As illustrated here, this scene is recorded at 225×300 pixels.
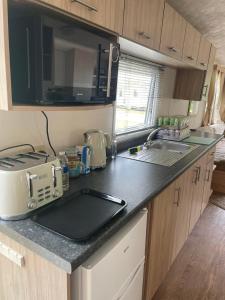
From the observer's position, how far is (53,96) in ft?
3.02

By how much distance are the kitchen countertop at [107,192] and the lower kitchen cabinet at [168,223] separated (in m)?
0.09

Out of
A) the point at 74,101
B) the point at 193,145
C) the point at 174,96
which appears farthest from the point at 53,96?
the point at 174,96

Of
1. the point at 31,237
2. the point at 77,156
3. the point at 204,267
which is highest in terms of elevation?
the point at 77,156

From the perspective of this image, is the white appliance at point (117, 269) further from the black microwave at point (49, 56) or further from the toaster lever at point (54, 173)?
the black microwave at point (49, 56)

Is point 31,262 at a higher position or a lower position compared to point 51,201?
lower

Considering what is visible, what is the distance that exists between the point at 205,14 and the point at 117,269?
2.45 m

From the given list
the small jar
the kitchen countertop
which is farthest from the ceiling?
the small jar

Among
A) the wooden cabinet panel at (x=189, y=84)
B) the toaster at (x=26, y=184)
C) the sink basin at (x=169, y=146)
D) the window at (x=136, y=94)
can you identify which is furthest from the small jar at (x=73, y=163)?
the wooden cabinet panel at (x=189, y=84)

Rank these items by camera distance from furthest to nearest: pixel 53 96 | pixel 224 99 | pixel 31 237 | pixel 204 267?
pixel 224 99, pixel 204 267, pixel 53 96, pixel 31 237

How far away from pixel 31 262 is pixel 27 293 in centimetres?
17

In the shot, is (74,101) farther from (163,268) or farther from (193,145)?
(193,145)

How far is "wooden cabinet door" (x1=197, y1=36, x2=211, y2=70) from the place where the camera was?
2577 millimetres

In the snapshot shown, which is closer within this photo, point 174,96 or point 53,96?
point 53,96

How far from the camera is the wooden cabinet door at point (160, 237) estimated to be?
1.33 metres
